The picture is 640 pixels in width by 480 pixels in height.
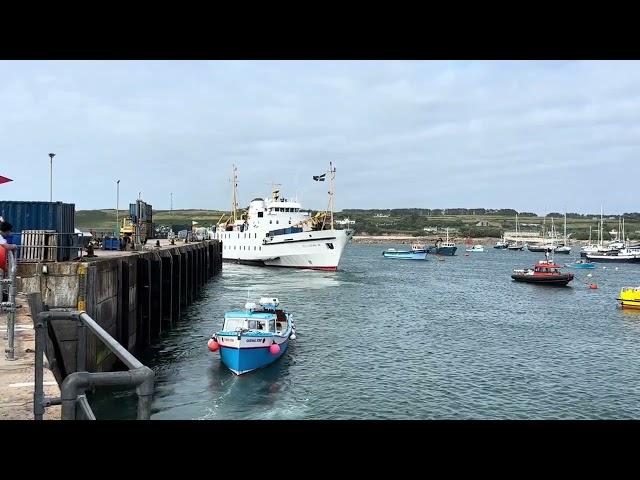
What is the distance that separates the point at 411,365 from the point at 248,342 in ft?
28.9

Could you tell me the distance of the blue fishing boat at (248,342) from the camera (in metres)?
26.6

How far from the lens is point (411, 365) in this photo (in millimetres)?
29516

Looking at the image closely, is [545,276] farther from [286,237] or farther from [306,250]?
[286,237]

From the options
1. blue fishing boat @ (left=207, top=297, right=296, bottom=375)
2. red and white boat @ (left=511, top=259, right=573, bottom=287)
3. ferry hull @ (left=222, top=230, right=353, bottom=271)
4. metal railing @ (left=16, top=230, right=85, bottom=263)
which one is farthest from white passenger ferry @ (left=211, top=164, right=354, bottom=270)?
metal railing @ (left=16, top=230, right=85, bottom=263)

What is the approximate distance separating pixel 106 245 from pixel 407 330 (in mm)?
22995

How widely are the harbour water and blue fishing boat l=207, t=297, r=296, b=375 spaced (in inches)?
27.5

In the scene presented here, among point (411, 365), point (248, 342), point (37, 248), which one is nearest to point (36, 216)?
point (37, 248)

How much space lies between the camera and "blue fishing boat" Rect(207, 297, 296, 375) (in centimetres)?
2656
